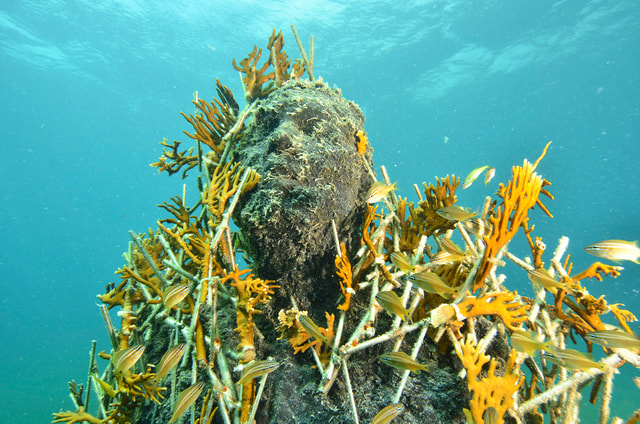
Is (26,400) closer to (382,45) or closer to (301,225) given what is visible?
(301,225)

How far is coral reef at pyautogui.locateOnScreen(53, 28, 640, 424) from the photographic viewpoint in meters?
2.18

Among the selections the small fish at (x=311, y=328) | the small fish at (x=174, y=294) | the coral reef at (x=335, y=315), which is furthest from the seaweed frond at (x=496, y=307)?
the small fish at (x=174, y=294)

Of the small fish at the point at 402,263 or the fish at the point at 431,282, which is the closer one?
the fish at the point at 431,282

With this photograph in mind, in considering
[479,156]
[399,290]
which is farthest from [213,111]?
[479,156]

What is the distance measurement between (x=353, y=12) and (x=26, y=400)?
127 feet

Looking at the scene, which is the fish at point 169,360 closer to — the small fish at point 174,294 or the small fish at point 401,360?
the small fish at point 174,294

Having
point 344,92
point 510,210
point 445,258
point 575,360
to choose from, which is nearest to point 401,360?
point 445,258

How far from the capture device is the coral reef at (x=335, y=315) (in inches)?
85.7

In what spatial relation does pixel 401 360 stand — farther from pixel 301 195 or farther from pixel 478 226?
pixel 301 195

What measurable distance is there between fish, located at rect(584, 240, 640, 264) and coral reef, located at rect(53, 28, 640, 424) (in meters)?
0.18

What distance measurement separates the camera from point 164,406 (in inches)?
96.8

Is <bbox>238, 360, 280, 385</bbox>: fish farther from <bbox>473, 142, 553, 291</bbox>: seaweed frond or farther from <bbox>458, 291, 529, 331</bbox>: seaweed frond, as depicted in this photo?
<bbox>473, 142, 553, 291</bbox>: seaweed frond

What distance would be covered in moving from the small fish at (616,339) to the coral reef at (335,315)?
34 millimetres

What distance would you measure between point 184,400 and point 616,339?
3217mm
